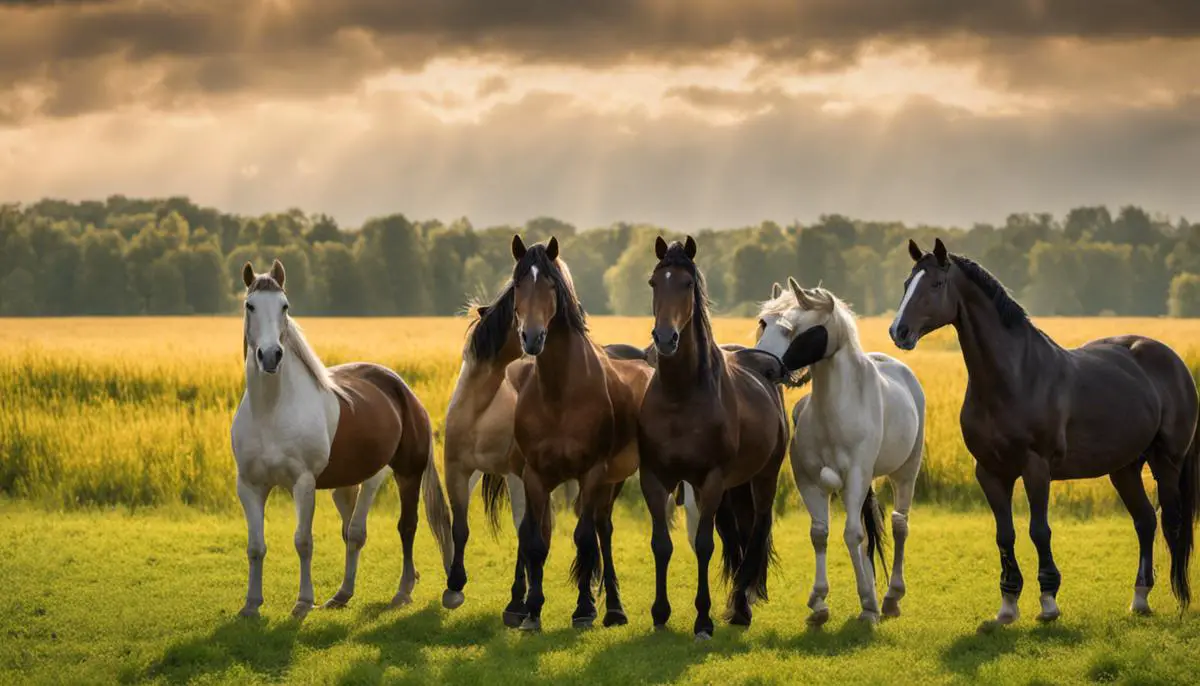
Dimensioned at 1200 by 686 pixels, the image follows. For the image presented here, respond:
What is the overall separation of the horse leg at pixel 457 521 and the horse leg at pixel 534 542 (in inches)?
36.8

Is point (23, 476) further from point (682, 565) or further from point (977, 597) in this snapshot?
point (977, 597)

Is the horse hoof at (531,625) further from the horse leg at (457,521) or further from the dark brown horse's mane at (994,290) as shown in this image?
the dark brown horse's mane at (994,290)

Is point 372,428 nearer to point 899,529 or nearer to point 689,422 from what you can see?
point 689,422

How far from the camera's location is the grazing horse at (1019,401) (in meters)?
8.66

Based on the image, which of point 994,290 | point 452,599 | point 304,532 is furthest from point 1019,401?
point 304,532

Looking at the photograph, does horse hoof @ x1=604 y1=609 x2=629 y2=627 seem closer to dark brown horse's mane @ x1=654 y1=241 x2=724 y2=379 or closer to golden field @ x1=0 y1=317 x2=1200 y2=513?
dark brown horse's mane @ x1=654 y1=241 x2=724 y2=379

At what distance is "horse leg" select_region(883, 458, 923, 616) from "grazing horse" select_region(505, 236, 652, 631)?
2.24m

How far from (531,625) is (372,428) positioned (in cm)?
201

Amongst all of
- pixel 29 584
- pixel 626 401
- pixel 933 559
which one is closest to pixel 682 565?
pixel 933 559

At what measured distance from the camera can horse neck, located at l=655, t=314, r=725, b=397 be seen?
27.9 feet

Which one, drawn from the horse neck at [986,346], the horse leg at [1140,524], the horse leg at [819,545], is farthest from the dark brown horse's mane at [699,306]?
the horse leg at [1140,524]

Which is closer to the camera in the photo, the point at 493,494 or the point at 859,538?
the point at 859,538

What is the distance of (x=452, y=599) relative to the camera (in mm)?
9977

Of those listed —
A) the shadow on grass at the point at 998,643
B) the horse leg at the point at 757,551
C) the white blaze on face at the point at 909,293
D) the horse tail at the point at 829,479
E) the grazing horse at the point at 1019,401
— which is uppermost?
the white blaze on face at the point at 909,293
